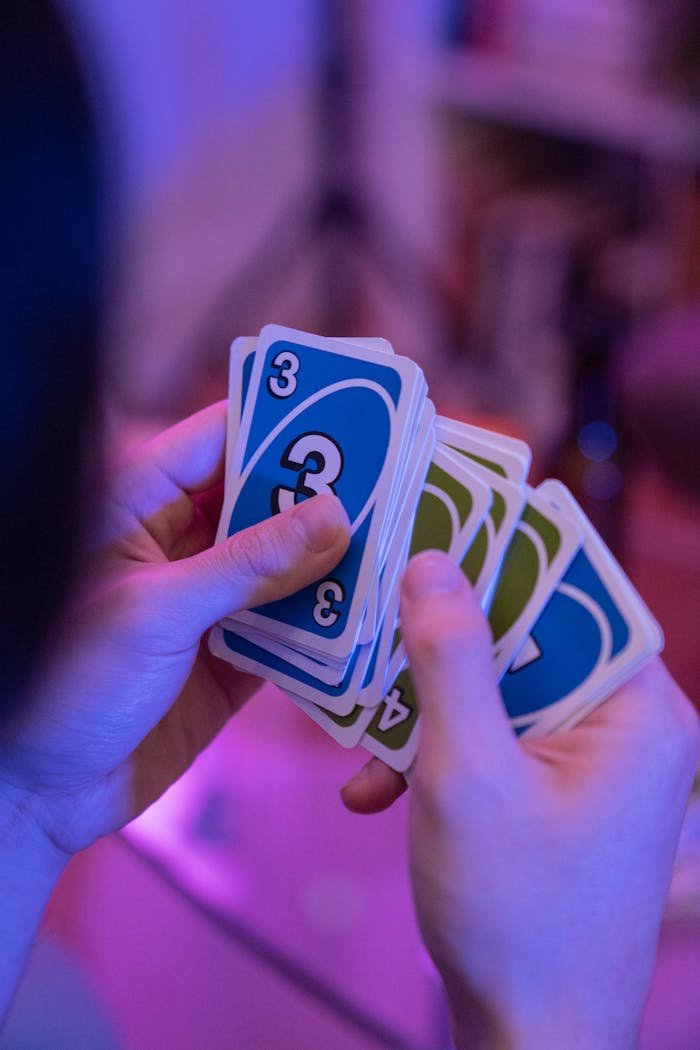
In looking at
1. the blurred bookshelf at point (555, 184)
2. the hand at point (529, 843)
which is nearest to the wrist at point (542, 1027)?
the hand at point (529, 843)

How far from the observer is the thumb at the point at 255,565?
761mm

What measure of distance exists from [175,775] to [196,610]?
1.02 feet

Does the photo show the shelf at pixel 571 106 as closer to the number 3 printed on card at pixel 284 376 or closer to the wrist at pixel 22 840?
the number 3 printed on card at pixel 284 376

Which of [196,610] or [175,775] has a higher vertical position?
[196,610]

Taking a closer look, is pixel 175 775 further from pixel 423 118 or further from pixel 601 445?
pixel 423 118

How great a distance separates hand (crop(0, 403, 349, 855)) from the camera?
0.76 meters

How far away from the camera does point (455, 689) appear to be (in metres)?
0.64

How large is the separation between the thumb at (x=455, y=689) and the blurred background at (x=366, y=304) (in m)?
0.32

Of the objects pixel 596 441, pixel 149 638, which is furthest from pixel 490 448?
pixel 596 441

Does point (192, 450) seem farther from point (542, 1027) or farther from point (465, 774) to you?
point (542, 1027)

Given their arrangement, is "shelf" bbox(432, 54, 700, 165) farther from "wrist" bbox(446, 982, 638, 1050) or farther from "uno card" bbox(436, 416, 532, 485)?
"wrist" bbox(446, 982, 638, 1050)


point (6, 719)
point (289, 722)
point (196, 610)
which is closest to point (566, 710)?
point (196, 610)

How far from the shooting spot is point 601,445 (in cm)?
161

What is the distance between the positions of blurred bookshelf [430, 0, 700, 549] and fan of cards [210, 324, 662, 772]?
1.21m
